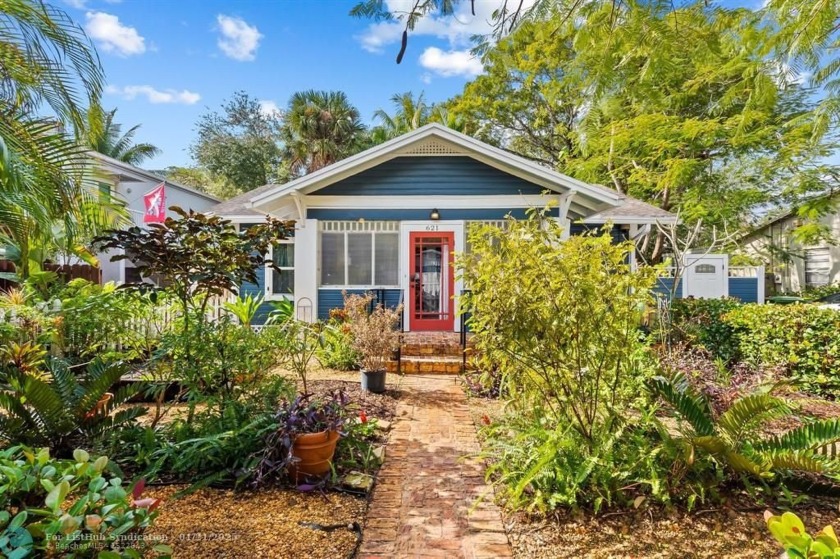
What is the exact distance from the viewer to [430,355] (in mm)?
7766

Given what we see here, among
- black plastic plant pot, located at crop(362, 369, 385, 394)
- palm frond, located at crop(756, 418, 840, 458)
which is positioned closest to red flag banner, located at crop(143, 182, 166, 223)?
black plastic plant pot, located at crop(362, 369, 385, 394)

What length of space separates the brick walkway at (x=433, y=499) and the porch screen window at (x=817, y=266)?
1730 cm

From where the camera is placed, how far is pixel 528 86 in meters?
18.2

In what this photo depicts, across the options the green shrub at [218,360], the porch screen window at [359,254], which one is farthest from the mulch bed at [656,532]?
the porch screen window at [359,254]

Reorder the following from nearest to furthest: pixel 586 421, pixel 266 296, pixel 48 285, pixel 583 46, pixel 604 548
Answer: pixel 604 548
pixel 586 421
pixel 583 46
pixel 48 285
pixel 266 296

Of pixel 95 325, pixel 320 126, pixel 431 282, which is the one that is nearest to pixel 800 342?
pixel 431 282

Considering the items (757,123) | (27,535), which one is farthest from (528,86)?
(27,535)

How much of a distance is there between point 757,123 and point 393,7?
14.0 meters

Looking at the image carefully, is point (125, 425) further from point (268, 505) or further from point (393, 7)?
point (393, 7)

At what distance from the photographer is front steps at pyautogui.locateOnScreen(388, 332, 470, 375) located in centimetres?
738

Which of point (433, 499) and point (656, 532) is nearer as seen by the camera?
point (656, 532)

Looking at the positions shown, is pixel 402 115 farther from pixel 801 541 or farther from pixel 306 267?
pixel 801 541

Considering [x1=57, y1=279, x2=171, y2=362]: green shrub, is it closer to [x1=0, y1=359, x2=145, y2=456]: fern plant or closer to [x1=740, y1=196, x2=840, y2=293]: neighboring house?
[x1=0, y1=359, x2=145, y2=456]: fern plant

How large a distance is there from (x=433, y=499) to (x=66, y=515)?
7.24 ft
